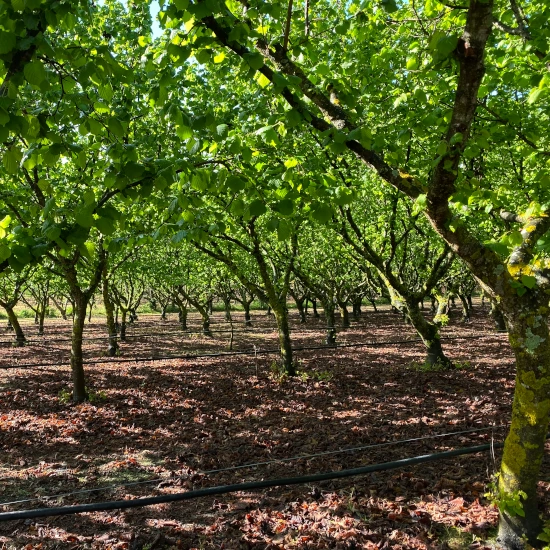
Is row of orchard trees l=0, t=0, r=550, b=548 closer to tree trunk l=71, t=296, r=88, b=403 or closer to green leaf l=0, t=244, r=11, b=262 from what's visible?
green leaf l=0, t=244, r=11, b=262

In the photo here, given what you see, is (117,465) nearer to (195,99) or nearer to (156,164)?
(156,164)

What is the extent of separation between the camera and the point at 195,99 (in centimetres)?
996

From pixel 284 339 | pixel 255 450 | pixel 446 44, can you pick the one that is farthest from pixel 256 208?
pixel 284 339

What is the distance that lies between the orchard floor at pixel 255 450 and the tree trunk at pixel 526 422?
1.48 feet

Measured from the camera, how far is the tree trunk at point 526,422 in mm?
3773

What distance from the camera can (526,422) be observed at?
3.86 metres

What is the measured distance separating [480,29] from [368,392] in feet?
29.6

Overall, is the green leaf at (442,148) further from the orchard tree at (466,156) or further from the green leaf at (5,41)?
the green leaf at (5,41)

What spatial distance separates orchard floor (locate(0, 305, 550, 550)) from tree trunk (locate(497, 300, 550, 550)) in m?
0.45

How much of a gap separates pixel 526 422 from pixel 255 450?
183 inches

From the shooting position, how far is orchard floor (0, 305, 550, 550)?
4898 millimetres

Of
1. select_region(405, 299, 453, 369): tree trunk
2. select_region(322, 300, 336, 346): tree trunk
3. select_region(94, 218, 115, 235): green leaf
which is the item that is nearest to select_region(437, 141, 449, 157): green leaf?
select_region(94, 218, 115, 235): green leaf

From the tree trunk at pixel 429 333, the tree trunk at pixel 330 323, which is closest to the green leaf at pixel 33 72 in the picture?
the tree trunk at pixel 429 333

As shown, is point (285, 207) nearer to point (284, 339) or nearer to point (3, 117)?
point (3, 117)
